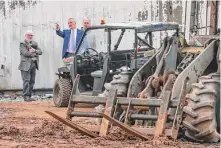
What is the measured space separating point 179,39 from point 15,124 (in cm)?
330

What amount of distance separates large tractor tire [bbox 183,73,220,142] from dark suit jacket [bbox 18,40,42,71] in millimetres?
9323

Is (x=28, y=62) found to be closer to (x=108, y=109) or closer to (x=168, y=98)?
(x=108, y=109)

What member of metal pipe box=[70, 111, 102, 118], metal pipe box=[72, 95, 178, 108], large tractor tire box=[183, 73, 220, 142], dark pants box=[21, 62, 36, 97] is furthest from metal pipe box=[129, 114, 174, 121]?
dark pants box=[21, 62, 36, 97]

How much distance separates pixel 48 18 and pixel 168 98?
1080 cm

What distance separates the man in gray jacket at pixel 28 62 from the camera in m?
17.7

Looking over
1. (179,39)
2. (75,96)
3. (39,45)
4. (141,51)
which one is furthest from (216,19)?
(39,45)

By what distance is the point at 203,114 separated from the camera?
864 cm

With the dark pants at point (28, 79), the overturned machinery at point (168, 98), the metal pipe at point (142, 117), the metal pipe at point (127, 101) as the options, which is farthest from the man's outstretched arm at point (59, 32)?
the metal pipe at point (142, 117)

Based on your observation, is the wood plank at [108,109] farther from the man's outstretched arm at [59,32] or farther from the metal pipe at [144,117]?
the man's outstretched arm at [59,32]

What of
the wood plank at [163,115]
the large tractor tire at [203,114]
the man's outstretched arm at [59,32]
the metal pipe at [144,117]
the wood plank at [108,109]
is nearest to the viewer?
the large tractor tire at [203,114]

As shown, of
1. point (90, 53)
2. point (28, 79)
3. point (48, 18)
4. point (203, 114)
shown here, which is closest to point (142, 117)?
point (203, 114)

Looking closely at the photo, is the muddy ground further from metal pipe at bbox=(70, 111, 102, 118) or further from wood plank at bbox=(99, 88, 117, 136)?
metal pipe at bbox=(70, 111, 102, 118)

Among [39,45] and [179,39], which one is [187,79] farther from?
[39,45]

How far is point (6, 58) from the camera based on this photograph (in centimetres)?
1944
